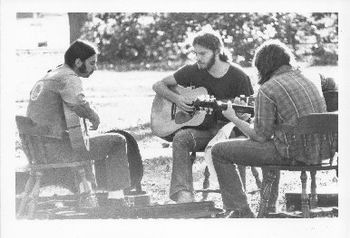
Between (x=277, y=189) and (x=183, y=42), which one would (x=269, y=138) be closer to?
(x=277, y=189)

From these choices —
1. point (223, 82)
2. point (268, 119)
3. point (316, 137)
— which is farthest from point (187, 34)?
point (316, 137)

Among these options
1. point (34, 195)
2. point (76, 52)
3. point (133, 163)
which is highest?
point (76, 52)

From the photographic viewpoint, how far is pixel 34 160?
465 centimetres

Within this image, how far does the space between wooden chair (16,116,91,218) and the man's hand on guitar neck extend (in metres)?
0.83

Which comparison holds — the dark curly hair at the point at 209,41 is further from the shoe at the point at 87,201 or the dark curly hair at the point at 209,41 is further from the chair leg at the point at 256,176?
→ the shoe at the point at 87,201

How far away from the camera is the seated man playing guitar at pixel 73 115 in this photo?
4617mm

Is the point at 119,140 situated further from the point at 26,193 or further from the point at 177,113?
the point at 26,193

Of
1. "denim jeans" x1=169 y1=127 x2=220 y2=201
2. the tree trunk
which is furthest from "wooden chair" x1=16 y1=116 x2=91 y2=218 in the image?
the tree trunk

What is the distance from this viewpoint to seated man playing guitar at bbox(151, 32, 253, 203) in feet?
15.6

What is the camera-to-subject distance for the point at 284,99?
429cm

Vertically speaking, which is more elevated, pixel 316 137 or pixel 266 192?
pixel 316 137

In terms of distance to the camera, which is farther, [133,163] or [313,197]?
[133,163]

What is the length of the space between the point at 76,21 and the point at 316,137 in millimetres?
1941

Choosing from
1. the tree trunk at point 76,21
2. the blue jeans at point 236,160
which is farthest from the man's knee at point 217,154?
Result: the tree trunk at point 76,21
